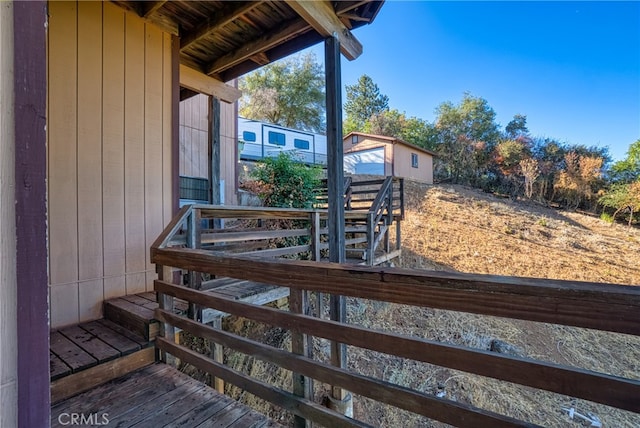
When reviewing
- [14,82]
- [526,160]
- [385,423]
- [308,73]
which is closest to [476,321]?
[385,423]

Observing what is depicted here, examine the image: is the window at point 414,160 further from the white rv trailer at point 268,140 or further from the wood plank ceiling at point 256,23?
the wood plank ceiling at point 256,23

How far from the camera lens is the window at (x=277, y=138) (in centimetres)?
1430

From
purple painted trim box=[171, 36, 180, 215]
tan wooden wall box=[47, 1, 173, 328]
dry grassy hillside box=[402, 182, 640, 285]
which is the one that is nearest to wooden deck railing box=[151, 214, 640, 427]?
tan wooden wall box=[47, 1, 173, 328]

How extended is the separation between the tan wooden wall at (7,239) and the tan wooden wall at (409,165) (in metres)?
16.1

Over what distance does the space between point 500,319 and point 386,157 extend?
1049 cm

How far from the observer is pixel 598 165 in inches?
585

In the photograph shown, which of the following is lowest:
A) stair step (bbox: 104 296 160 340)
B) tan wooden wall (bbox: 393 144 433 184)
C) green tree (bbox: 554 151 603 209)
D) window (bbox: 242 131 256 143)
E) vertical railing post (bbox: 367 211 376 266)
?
stair step (bbox: 104 296 160 340)

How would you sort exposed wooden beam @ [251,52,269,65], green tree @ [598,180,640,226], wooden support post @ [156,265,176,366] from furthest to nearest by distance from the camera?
green tree @ [598,180,640,226], exposed wooden beam @ [251,52,269,65], wooden support post @ [156,265,176,366]

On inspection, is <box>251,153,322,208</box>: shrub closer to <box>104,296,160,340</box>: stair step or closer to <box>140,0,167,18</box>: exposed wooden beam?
<box>140,0,167,18</box>: exposed wooden beam

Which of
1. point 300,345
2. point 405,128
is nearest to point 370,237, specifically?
point 300,345

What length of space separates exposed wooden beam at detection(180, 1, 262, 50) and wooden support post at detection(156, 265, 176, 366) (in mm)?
2402

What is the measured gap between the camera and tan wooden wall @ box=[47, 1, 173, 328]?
7.91ft

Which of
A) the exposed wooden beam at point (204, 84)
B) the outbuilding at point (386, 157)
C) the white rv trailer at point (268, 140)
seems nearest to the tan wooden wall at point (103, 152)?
the exposed wooden beam at point (204, 84)

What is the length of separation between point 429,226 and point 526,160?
32.9ft
